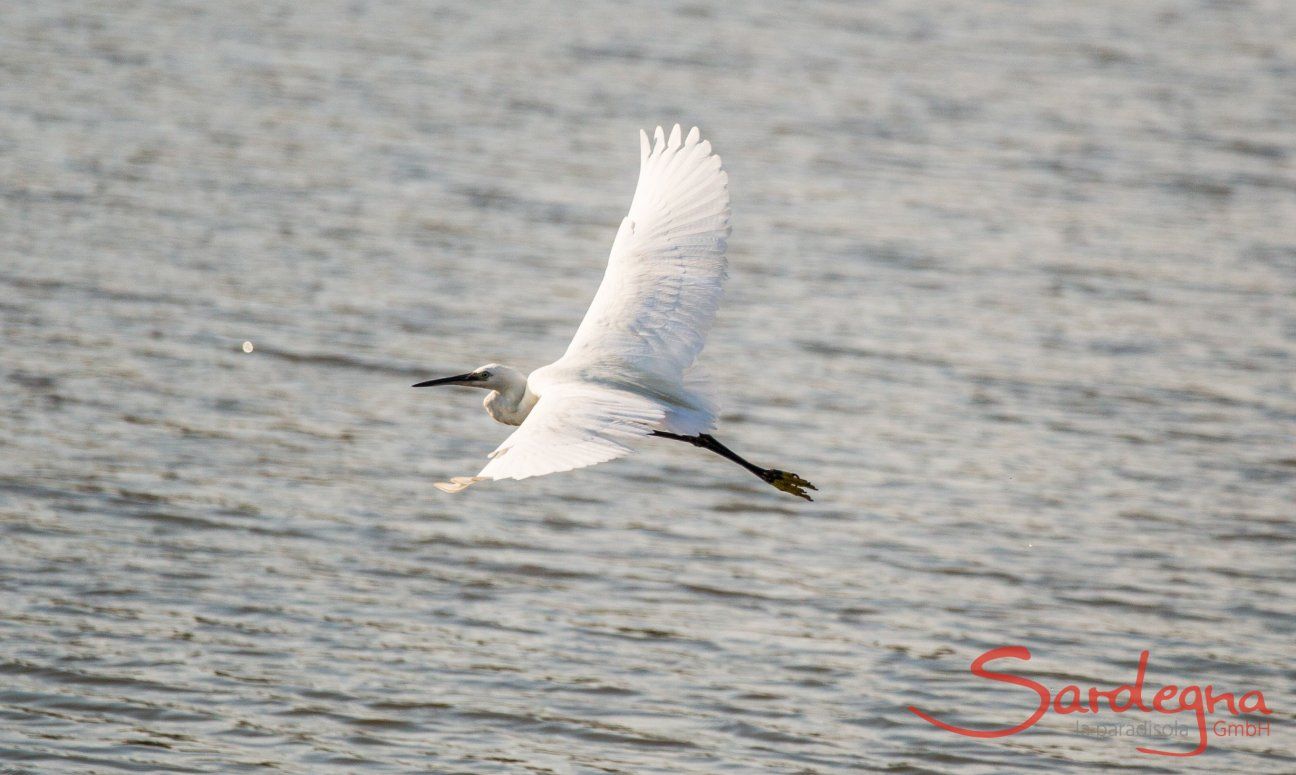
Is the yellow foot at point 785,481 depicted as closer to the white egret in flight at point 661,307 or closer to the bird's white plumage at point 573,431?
the white egret in flight at point 661,307

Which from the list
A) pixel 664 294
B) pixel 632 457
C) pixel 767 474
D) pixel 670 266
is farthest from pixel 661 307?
pixel 632 457

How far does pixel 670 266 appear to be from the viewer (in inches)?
312

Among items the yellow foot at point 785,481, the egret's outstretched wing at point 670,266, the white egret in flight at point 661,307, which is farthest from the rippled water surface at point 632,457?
the egret's outstretched wing at point 670,266

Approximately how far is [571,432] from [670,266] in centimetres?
168

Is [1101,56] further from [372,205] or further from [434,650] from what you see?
[434,650]

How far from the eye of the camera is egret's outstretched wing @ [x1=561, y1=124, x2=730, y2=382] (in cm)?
780

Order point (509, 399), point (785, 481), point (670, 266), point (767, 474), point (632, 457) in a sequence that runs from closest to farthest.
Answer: point (509, 399) < point (670, 266) < point (767, 474) < point (785, 481) < point (632, 457)

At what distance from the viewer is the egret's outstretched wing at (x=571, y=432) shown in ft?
19.9

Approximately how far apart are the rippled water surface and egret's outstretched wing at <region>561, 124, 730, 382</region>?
1.65 m

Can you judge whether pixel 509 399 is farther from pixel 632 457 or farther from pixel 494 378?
pixel 632 457

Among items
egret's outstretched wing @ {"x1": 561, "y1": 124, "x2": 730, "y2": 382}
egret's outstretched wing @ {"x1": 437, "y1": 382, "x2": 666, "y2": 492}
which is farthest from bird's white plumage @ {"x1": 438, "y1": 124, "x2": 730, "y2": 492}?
egret's outstretched wing @ {"x1": 437, "y1": 382, "x2": 666, "y2": 492}

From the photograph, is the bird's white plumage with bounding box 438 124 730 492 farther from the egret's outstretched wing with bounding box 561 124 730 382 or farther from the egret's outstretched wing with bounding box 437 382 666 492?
the egret's outstretched wing with bounding box 437 382 666 492

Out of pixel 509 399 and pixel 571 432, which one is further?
pixel 509 399

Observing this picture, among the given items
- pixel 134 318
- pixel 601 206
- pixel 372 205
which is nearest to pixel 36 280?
pixel 134 318
